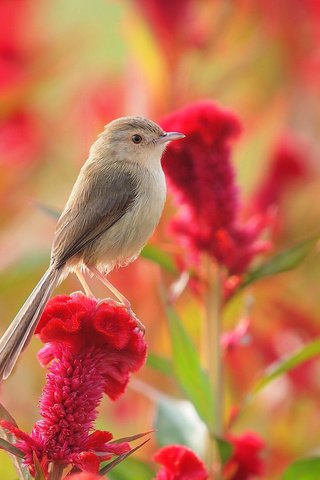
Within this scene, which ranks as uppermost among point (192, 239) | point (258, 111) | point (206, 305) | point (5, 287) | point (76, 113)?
point (76, 113)

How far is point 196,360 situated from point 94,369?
35 cm

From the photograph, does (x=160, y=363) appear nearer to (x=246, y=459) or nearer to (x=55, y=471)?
(x=246, y=459)

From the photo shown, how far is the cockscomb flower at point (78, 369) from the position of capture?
1.22m

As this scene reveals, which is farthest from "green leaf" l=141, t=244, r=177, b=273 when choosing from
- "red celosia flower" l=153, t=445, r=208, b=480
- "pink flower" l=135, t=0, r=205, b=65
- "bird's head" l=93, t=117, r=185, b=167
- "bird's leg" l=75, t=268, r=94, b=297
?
"pink flower" l=135, t=0, r=205, b=65

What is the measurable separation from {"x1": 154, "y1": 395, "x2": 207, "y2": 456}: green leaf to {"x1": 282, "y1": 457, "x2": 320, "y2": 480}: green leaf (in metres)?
0.21

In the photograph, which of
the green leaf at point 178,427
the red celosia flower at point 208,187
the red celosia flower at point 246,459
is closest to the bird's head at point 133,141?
the red celosia flower at point 208,187

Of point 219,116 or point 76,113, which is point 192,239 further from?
point 76,113

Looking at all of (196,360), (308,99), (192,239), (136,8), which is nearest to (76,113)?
(136,8)

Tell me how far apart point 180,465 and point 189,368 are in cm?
30

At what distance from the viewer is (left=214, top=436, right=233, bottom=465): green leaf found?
151 cm

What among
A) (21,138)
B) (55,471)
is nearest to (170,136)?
(55,471)

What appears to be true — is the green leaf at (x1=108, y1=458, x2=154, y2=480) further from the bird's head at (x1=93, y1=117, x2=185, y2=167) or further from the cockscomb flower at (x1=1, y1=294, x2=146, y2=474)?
the bird's head at (x1=93, y1=117, x2=185, y2=167)

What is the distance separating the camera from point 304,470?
5.00 feet

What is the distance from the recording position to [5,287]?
89.0 inches
